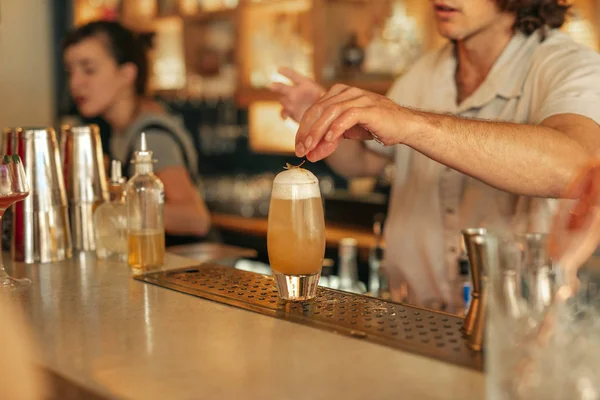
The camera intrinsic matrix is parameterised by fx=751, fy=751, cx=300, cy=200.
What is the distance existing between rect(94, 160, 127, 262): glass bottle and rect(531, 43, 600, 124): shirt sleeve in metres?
1.08

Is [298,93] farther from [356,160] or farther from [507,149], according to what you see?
[507,149]

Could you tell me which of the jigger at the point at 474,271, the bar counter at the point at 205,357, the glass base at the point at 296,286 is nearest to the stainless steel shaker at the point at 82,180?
the bar counter at the point at 205,357

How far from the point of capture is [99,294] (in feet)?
5.15

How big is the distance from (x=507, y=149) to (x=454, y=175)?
0.63m

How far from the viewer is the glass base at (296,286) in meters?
1.45

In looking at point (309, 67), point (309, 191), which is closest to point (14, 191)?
point (309, 191)

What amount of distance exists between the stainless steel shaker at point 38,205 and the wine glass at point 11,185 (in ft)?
0.78

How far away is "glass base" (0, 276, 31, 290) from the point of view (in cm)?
163

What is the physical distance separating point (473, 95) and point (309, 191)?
0.94 m

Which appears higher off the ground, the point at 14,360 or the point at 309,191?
the point at 309,191

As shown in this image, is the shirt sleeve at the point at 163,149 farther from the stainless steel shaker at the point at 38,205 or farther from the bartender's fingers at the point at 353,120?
the bartender's fingers at the point at 353,120

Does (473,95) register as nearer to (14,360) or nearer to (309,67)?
(14,360)

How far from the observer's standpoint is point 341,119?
1.40m

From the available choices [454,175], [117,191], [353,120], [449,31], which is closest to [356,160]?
[454,175]
